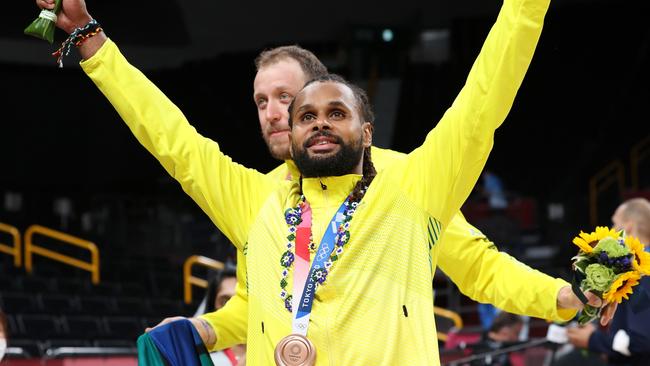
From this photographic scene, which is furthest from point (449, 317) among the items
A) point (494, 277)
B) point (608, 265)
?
point (608, 265)

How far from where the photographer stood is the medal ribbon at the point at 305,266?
3.25 meters

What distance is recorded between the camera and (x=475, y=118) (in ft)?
10.7

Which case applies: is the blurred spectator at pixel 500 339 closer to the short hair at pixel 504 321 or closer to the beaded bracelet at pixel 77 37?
the short hair at pixel 504 321

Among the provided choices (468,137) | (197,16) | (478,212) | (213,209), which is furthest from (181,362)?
(197,16)

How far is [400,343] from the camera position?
3223 millimetres

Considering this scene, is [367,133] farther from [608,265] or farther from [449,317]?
[449,317]

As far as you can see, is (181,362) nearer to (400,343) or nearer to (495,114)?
(400,343)

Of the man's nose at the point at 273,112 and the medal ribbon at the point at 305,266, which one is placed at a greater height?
the man's nose at the point at 273,112

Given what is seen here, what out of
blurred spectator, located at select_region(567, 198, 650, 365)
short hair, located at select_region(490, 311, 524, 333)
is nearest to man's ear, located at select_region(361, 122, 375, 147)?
blurred spectator, located at select_region(567, 198, 650, 365)

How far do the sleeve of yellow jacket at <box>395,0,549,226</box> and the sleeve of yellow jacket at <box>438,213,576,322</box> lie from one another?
0.30 m

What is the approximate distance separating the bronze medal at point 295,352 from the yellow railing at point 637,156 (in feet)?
49.8

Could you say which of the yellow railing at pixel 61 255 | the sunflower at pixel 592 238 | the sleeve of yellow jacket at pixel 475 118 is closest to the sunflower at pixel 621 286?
the sunflower at pixel 592 238

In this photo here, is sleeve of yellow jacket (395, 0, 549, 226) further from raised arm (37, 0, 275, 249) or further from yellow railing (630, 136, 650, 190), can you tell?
yellow railing (630, 136, 650, 190)

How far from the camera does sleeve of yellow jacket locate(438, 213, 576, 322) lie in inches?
140
